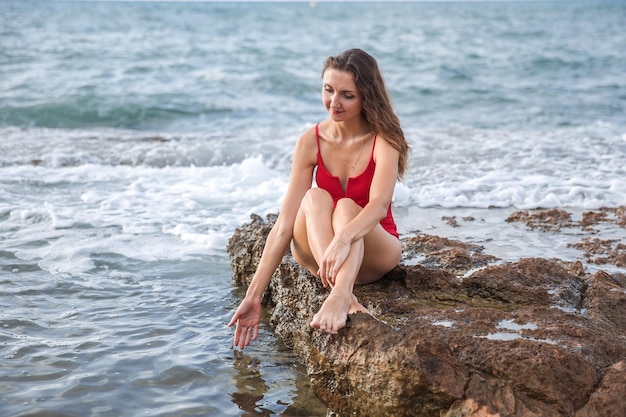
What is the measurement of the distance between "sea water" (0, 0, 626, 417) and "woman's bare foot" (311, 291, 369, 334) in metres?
0.55

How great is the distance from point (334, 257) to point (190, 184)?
224 inches

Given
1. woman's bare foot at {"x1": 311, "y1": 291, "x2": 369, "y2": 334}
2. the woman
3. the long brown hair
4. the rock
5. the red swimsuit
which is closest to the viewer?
the rock

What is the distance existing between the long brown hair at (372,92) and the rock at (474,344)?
794 millimetres

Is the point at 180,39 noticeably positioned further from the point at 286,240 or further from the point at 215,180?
the point at 286,240

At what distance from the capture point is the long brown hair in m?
4.14

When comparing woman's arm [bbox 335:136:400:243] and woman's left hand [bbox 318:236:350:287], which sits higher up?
woman's arm [bbox 335:136:400:243]

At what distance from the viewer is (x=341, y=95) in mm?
4207

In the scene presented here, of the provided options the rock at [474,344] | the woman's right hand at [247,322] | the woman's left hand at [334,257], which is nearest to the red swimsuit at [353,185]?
the rock at [474,344]

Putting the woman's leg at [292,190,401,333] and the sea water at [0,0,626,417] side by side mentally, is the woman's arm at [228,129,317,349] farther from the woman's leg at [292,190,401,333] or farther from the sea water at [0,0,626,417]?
the sea water at [0,0,626,417]

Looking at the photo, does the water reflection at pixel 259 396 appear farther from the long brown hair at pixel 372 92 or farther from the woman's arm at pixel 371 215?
the long brown hair at pixel 372 92

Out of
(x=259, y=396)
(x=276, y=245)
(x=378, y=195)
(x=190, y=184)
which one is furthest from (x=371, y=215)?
(x=190, y=184)

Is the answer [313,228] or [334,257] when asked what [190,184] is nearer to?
[313,228]

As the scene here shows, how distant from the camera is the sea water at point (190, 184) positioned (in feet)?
13.6

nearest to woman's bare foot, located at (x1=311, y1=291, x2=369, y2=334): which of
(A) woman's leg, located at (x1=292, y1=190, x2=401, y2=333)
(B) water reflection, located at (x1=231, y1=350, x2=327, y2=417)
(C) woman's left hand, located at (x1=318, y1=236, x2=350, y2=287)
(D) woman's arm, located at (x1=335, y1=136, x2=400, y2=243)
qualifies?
(A) woman's leg, located at (x1=292, y1=190, x2=401, y2=333)
